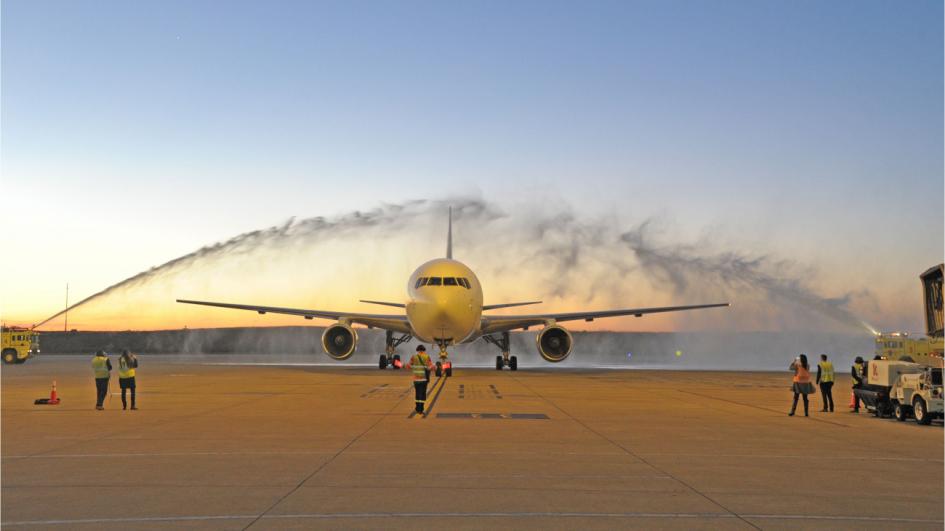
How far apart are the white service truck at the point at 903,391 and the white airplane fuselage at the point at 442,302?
16745mm

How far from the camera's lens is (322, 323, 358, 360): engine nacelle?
3884 centimetres

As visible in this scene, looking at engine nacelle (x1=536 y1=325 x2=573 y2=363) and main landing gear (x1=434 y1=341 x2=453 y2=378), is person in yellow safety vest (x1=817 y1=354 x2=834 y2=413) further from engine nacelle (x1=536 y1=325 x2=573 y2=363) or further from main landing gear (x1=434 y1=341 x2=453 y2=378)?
engine nacelle (x1=536 y1=325 x2=573 y2=363)

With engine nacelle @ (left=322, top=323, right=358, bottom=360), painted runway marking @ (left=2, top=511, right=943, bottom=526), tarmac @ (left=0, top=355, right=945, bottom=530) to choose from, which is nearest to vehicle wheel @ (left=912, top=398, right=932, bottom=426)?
tarmac @ (left=0, top=355, right=945, bottom=530)

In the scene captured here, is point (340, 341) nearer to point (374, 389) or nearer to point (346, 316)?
point (346, 316)

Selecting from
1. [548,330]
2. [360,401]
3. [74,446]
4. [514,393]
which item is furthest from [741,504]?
[548,330]

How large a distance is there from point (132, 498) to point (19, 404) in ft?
46.8

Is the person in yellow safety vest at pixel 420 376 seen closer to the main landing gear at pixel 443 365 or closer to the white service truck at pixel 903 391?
the white service truck at pixel 903 391

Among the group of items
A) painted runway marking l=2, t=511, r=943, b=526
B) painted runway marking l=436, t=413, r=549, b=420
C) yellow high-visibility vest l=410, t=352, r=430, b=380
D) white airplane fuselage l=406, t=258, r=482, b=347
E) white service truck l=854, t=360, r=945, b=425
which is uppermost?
white airplane fuselage l=406, t=258, r=482, b=347

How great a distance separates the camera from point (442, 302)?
34.7 m

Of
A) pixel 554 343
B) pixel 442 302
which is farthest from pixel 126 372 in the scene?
pixel 554 343

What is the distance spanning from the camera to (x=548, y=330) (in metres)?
40.2

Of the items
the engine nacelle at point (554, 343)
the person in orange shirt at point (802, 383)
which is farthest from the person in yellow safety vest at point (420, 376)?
the engine nacelle at point (554, 343)

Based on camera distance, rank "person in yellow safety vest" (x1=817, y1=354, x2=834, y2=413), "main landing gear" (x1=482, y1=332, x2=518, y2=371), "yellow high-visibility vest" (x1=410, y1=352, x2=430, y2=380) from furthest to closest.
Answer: "main landing gear" (x1=482, y1=332, x2=518, y2=371) → "person in yellow safety vest" (x1=817, y1=354, x2=834, y2=413) → "yellow high-visibility vest" (x1=410, y1=352, x2=430, y2=380)

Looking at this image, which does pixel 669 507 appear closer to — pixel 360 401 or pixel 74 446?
pixel 74 446
